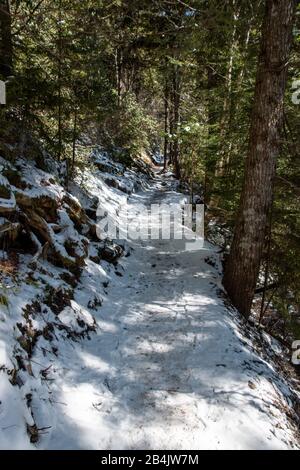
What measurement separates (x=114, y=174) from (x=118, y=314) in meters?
12.2

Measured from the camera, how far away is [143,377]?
16.8ft

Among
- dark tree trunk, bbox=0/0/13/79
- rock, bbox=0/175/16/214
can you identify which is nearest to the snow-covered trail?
rock, bbox=0/175/16/214

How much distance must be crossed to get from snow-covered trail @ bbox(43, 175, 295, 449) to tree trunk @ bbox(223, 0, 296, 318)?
0.73 metres

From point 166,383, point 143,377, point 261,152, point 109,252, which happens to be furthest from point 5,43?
point 166,383

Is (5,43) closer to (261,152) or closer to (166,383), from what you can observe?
(261,152)

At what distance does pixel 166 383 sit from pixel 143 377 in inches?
13.5

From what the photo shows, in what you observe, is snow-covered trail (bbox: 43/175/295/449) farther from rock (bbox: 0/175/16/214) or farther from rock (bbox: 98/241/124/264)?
rock (bbox: 0/175/16/214)

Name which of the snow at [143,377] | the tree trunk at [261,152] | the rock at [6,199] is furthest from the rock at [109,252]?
the rock at [6,199]

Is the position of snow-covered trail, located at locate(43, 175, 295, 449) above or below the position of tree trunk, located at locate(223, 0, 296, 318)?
below

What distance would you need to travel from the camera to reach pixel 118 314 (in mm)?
6816

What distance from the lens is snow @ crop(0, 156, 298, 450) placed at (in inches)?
157

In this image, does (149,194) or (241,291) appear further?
(149,194)
